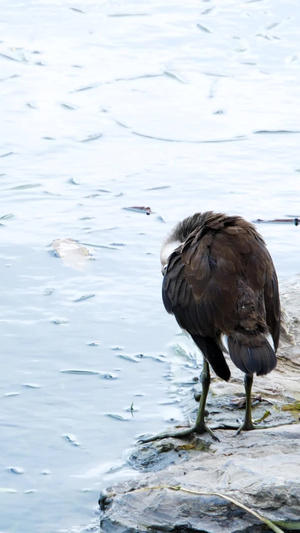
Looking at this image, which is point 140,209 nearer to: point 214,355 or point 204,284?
point 204,284

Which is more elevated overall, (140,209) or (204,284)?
(204,284)

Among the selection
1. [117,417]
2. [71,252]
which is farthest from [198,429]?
[71,252]

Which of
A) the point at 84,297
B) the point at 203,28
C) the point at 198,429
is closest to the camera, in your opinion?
the point at 198,429

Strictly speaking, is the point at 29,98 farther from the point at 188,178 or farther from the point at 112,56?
the point at 188,178

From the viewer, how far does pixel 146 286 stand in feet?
21.7

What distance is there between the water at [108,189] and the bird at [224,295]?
59 centimetres

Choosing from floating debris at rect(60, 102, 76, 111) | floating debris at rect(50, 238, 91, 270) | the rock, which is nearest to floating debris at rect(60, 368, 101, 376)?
the rock

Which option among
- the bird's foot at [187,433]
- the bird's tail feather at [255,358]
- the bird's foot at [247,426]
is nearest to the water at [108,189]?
the bird's foot at [187,433]

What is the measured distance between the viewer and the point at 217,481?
4.14 m

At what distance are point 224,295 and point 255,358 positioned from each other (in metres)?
0.43

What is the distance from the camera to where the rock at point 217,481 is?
395cm

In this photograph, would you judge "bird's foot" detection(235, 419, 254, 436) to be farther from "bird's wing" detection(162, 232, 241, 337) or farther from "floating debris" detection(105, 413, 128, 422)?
"floating debris" detection(105, 413, 128, 422)

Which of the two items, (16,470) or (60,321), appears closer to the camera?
(16,470)

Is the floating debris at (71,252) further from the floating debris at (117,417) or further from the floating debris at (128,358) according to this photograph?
the floating debris at (117,417)
